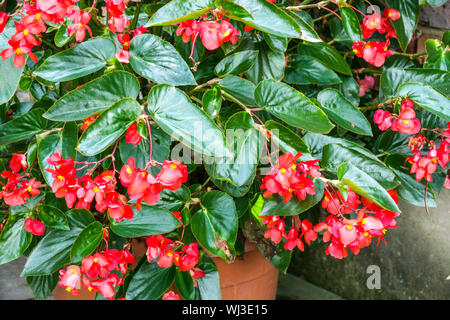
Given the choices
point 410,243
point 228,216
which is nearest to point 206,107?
point 228,216

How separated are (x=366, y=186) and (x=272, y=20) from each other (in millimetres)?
251

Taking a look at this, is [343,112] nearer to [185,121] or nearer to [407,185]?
[407,185]

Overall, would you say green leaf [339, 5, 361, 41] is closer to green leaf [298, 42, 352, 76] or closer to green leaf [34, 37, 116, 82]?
green leaf [298, 42, 352, 76]

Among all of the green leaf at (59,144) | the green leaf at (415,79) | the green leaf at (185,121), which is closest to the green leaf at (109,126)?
the green leaf at (185,121)

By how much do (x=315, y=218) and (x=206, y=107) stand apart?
1.19 ft

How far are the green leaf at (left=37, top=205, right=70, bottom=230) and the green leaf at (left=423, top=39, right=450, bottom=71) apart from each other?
680 millimetres

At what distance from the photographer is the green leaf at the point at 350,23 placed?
78 centimetres

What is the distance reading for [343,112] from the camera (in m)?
0.76

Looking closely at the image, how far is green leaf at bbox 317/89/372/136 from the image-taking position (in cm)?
73

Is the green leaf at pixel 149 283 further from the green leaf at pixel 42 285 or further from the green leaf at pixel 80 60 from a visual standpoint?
the green leaf at pixel 80 60

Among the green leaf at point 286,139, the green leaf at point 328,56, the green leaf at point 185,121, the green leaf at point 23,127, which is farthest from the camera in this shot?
the green leaf at point 328,56

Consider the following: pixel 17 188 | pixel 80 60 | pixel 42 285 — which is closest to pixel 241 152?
pixel 80 60

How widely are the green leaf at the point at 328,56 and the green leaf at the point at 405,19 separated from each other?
0.11 metres

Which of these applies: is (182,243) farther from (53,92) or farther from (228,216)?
(53,92)
